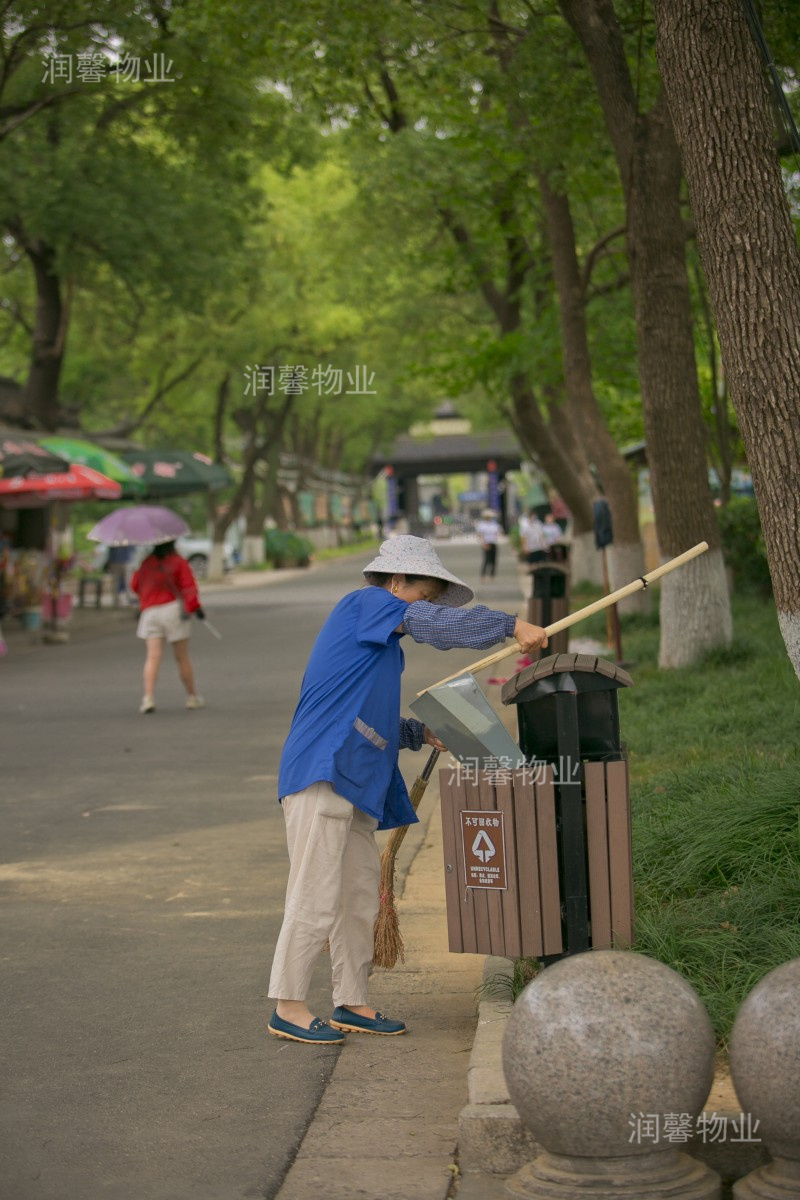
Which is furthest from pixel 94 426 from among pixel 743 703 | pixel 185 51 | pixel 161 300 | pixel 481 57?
pixel 743 703

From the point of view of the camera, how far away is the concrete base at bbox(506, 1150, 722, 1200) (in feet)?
12.7

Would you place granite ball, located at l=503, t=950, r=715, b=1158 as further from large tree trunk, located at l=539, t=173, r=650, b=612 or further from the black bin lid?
large tree trunk, located at l=539, t=173, r=650, b=612

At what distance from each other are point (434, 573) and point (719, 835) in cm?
179

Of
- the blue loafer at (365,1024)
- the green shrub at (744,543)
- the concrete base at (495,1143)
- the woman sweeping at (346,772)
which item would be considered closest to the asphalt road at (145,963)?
the blue loafer at (365,1024)

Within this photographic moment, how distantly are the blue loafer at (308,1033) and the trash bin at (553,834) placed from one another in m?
0.65

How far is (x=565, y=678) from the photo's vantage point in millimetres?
5117

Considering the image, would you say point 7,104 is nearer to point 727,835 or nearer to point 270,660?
point 270,660

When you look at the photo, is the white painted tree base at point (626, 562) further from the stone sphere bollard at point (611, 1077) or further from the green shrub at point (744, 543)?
the stone sphere bollard at point (611, 1077)

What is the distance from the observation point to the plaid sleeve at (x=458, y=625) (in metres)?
5.15

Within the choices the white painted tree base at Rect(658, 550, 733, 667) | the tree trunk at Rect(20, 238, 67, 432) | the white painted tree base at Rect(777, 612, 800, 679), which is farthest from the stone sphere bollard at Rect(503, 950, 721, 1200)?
the tree trunk at Rect(20, 238, 67, 432)

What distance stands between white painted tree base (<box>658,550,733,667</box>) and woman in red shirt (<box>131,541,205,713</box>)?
15.1 ft

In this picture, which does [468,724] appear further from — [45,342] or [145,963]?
[45,342]

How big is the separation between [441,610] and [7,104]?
21.6 m

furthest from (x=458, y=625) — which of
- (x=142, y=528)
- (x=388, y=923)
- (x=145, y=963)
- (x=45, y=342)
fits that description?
(x=45, y=342)
